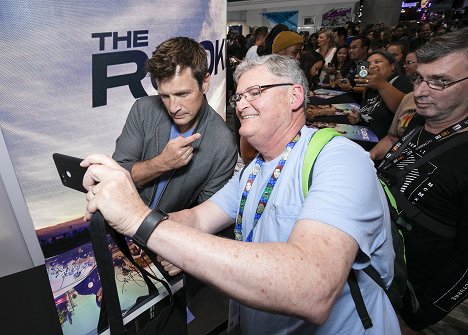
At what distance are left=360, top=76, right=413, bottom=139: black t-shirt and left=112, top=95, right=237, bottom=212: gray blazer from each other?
160 cm

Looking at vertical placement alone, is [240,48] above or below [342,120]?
above

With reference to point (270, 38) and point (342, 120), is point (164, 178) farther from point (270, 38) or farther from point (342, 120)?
point (270, 38)

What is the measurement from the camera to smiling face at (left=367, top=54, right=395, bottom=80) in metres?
2.62

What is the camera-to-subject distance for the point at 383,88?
2.54 m

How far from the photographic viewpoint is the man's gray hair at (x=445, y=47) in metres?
1.52

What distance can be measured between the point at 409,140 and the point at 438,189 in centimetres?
41

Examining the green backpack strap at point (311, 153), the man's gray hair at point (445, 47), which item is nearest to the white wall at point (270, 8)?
the man's gray hair at point (445, 47)

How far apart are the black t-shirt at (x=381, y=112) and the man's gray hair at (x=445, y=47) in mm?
966

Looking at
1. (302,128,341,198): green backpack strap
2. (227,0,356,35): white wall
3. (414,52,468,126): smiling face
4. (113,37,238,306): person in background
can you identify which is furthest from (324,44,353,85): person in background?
(227,0,356,35): white wall

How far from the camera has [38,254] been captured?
4.24 ft

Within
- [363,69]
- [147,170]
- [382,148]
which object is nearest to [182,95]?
[147,170]

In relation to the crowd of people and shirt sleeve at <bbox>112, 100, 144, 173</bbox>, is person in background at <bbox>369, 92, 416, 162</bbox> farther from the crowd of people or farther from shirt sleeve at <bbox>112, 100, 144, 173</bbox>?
shirt sleeve at <bbox>112, 100, 144, 173</bbox>

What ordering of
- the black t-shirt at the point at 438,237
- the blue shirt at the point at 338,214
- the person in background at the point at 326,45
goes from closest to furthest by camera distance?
the blue shirt at the point at 338,214 → the black t-shirt at the point at 438,237 → the person in background at the point at 326,45

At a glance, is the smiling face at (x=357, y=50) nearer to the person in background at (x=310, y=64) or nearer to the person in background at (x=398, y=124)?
the person in background at (x=310, y=64)
